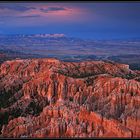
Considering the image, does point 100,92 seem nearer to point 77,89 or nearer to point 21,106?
point 77,89

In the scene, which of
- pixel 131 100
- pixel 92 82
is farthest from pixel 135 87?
pixel 92 82

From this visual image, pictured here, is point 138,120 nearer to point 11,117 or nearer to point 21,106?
point 11,117

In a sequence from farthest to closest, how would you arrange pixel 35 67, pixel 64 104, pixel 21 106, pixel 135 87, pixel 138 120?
pixel 35 67 < pixel 21 106 < pixel 135 87 < pixel 64 104 < pixel 138 120

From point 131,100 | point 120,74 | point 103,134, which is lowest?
point 103,134

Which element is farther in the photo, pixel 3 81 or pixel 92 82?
pixel 3 81

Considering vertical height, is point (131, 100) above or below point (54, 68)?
below

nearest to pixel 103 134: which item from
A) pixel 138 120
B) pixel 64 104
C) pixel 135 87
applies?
pixel 138 120

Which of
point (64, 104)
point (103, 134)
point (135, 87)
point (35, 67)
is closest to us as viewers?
point (103, 134)
